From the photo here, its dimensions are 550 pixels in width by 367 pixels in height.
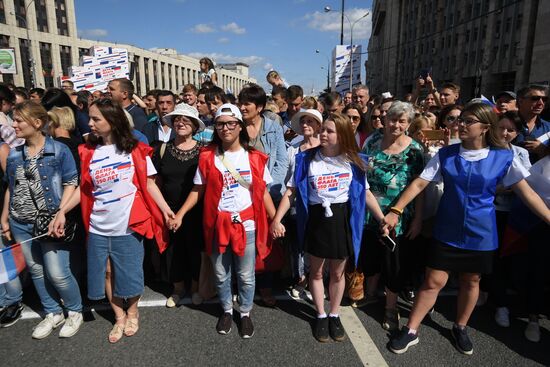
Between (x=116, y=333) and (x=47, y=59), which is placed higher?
(x=47, y=59)

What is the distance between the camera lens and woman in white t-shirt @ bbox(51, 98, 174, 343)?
2818mm

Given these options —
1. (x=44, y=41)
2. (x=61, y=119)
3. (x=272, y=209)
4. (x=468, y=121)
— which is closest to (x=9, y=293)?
(x=61, y=119)

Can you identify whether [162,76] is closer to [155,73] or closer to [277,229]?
[155,73]

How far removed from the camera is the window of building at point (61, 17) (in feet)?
216

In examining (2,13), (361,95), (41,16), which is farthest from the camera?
(41,16)

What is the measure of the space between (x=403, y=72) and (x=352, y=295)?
59.0m

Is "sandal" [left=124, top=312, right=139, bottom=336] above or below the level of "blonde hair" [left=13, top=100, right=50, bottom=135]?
below

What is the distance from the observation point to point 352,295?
11.6 feet

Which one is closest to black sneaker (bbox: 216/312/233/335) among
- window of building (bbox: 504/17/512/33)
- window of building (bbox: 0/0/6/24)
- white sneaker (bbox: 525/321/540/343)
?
white sneaker (bbox: 525/321/540/343)

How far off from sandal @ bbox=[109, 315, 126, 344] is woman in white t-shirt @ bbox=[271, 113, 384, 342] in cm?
154

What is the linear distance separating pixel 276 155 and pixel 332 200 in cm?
116

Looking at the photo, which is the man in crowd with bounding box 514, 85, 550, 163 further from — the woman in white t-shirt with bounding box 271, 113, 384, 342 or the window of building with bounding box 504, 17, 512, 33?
the window of building with bounding box 504, 17, 512, 33

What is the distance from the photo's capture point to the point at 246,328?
304 cm

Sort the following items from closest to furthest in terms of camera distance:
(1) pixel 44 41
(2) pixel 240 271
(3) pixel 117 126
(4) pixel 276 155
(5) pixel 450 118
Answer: (3) pixel 117 126 < (2) pixel 240 271 < (4) pixel 276 155 < (5) pixel 450 118 < (1) pixel 44 41
